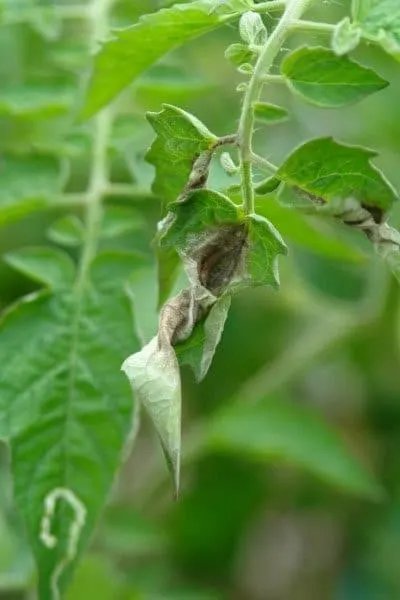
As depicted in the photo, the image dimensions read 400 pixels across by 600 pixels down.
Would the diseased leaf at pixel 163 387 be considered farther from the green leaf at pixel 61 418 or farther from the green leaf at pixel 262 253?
the green leaf at pixel 61 418

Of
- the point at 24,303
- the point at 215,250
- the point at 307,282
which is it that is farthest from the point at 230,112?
the point at 215,250

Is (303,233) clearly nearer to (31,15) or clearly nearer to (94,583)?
(31,15)

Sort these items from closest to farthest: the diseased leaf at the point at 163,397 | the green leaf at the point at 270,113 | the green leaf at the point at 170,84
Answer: the diseased leaf at the point at 163,397
the green leaf at the point at 270,113
the green leaf at the point at 170,84

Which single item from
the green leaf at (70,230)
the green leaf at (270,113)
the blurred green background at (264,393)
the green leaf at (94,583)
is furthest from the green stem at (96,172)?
the green leaf at (94,583)

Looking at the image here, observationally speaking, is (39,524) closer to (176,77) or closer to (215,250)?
(215,250)

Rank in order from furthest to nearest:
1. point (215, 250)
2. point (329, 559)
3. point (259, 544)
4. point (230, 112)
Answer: point (259, 544) → point (329, 559) → point (230, 112) → point (215, 250)

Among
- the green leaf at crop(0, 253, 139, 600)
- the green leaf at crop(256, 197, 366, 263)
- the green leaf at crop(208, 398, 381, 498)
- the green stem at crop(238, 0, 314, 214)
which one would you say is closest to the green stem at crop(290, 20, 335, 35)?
the green stem at crop(238, 0, 314, 214)
